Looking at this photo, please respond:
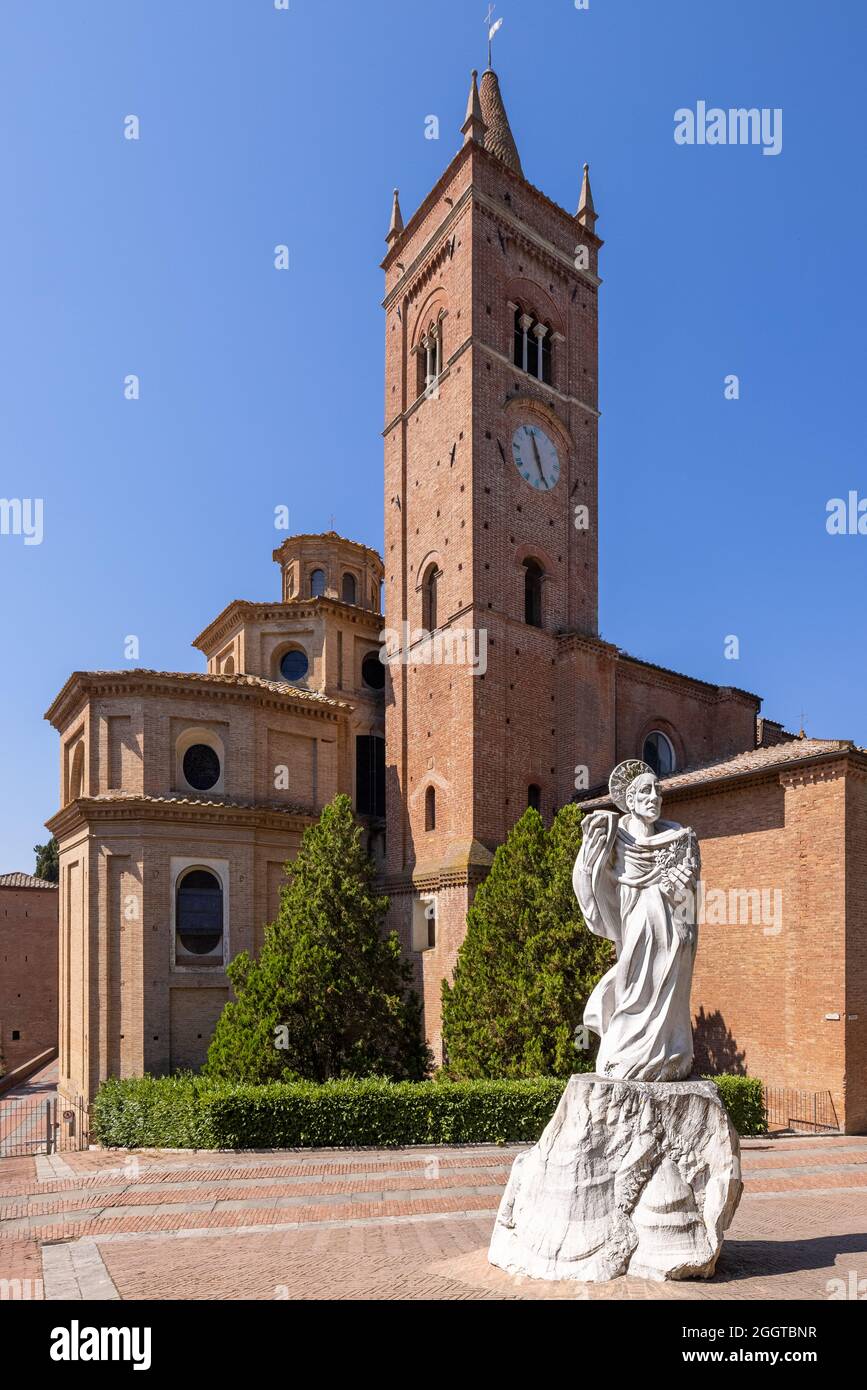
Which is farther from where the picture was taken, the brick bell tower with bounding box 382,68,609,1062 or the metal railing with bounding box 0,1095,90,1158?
the brick bell tower with bounding box 382,68,609,1062

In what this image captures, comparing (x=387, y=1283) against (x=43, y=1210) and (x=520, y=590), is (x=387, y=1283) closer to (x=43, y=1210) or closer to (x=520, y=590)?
(x=43, y=1210)

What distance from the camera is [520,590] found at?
1040 inches

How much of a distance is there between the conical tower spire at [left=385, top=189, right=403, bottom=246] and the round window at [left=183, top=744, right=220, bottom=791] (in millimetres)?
18095

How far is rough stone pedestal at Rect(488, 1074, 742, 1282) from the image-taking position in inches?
299

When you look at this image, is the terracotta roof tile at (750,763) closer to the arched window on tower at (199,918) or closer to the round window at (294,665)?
the arched window on tower at (199,918)

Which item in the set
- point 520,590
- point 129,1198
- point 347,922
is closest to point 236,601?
point 520,590

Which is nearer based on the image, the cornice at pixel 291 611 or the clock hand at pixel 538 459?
the clock hand at pixel 538 459

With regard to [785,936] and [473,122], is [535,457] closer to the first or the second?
[473,122]

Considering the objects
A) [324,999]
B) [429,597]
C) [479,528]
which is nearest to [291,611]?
[429,597]

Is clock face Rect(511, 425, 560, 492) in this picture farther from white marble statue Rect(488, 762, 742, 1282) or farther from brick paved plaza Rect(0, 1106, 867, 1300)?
white marble statue Rect(488, 762, 742, 1282)

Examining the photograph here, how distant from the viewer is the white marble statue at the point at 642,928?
830 cm

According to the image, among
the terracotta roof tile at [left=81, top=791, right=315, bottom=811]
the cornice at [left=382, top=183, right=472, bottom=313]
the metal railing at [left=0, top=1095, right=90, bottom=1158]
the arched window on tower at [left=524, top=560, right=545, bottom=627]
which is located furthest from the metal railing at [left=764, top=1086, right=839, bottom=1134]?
the cornice at [left=382, top=183, right=472, bottom=313]

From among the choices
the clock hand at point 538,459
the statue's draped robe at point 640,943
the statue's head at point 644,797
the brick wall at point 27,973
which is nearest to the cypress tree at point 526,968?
the statue's draped robe at point 640,943

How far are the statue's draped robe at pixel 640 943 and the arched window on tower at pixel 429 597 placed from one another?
1873 centimetres
